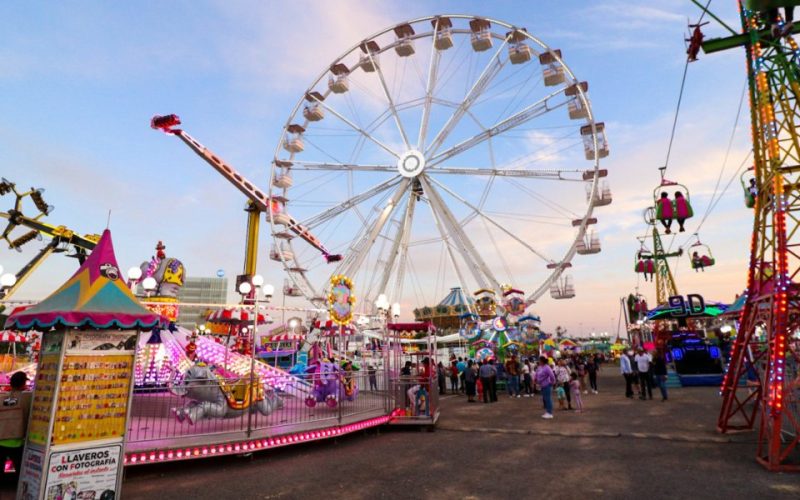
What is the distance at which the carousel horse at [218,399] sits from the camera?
24.9 feet

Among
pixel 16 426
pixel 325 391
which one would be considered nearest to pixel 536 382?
pixel 325 391

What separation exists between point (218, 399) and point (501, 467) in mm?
5027

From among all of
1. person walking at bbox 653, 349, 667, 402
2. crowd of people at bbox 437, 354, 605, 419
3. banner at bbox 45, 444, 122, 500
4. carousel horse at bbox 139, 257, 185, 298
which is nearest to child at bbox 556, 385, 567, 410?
crowd of people at bbox 437, 354, 605, 419

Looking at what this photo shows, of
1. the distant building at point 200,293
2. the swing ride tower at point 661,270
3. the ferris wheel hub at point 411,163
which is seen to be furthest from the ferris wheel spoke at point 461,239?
the distant building at point 200,293

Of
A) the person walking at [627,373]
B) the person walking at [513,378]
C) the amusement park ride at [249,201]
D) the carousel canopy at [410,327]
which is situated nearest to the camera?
the carousel canopy at [410,327]

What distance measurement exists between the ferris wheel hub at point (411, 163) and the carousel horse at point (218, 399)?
14445mm

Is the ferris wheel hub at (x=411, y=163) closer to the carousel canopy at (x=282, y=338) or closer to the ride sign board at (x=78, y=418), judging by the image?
the carousel canopy at (x=282, y=338)

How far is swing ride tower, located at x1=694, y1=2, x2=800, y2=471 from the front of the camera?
617 centimetres

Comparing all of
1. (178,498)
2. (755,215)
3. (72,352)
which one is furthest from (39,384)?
(755,215)

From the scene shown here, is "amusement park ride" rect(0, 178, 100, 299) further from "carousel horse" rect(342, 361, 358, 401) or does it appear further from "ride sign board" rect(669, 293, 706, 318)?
"ride sign board" rect(669, 293, 706, 318)

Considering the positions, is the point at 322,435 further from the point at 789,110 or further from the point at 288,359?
the point at 288,359

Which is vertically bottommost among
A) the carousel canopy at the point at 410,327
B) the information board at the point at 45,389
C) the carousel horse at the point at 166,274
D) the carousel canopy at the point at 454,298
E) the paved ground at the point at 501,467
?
the paved ground at the point at 501,467

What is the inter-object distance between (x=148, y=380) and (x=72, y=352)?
Answer: 6.87 metres

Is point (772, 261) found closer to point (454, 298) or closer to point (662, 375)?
point (662, 375)
